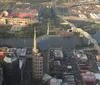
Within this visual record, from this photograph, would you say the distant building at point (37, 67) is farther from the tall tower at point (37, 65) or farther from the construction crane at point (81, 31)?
the construction crane at point (81, 31)

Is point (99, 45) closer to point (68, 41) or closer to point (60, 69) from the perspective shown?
point (68, 41)

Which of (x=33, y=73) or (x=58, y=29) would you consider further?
(x=58, y=29)

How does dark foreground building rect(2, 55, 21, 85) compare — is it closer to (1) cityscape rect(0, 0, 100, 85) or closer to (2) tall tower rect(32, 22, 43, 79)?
(1) cityscape rect(0, 0, 100, 85)

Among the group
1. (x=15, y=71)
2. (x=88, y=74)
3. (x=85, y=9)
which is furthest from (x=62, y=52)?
(x=85, y=9)

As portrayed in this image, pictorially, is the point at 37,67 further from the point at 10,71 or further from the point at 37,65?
the point at 10,71

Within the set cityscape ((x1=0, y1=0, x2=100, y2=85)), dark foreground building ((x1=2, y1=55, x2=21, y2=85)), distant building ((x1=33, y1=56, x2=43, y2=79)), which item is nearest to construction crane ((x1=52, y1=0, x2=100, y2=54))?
cityscape ((x1=0, y1=0, x2=100, y2=85))

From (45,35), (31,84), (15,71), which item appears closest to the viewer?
(15,71)

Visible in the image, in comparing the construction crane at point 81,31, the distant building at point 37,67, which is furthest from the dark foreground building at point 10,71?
the construction crane at point 81,31
